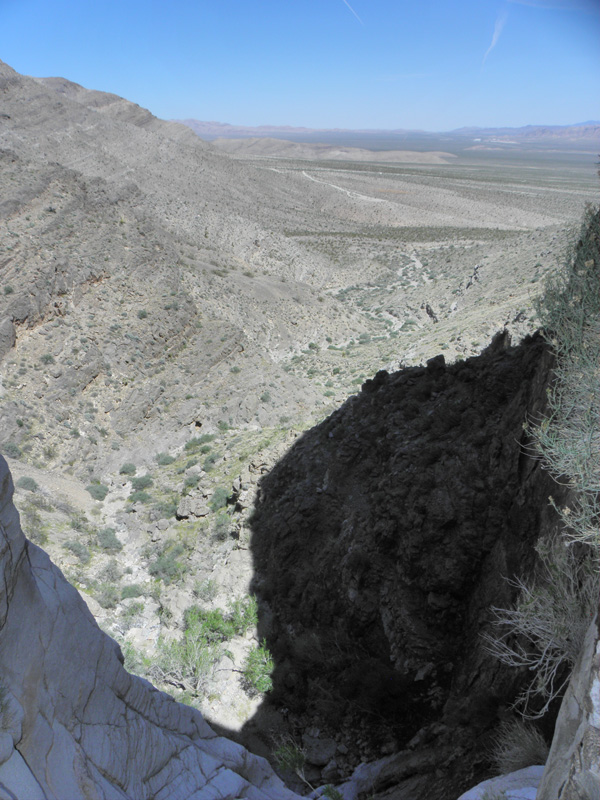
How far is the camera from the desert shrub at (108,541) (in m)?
12.4

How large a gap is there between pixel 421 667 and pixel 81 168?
51385mm

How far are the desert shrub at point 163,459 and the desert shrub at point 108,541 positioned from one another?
386 cm

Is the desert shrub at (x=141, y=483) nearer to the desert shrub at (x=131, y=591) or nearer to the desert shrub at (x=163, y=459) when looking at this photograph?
the desert shrub at (x=163, y=459)

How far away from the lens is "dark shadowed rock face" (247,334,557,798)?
21.2 feet

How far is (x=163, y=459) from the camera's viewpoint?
16.8 m

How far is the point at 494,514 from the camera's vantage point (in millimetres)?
7465

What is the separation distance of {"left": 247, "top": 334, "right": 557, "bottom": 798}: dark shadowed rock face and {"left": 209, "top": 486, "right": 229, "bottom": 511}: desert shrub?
7.01 ft

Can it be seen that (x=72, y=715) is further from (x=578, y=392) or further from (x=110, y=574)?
(x=110, y=574)

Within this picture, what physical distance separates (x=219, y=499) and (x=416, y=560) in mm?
6341

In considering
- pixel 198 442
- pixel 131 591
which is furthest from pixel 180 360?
pixel 131 591

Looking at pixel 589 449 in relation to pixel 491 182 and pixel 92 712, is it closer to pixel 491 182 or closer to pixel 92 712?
pixel 92 712

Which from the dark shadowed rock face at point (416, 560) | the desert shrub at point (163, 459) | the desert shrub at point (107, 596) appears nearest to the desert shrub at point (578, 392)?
the dark shadowed rock face at point (416, 560)

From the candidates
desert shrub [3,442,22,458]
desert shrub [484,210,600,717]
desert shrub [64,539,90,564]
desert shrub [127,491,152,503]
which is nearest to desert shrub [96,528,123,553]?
desert shrub [64,539,90,564]

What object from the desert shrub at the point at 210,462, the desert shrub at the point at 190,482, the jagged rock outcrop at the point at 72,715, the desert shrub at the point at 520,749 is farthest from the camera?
the desert shrub at the point at 210,462
